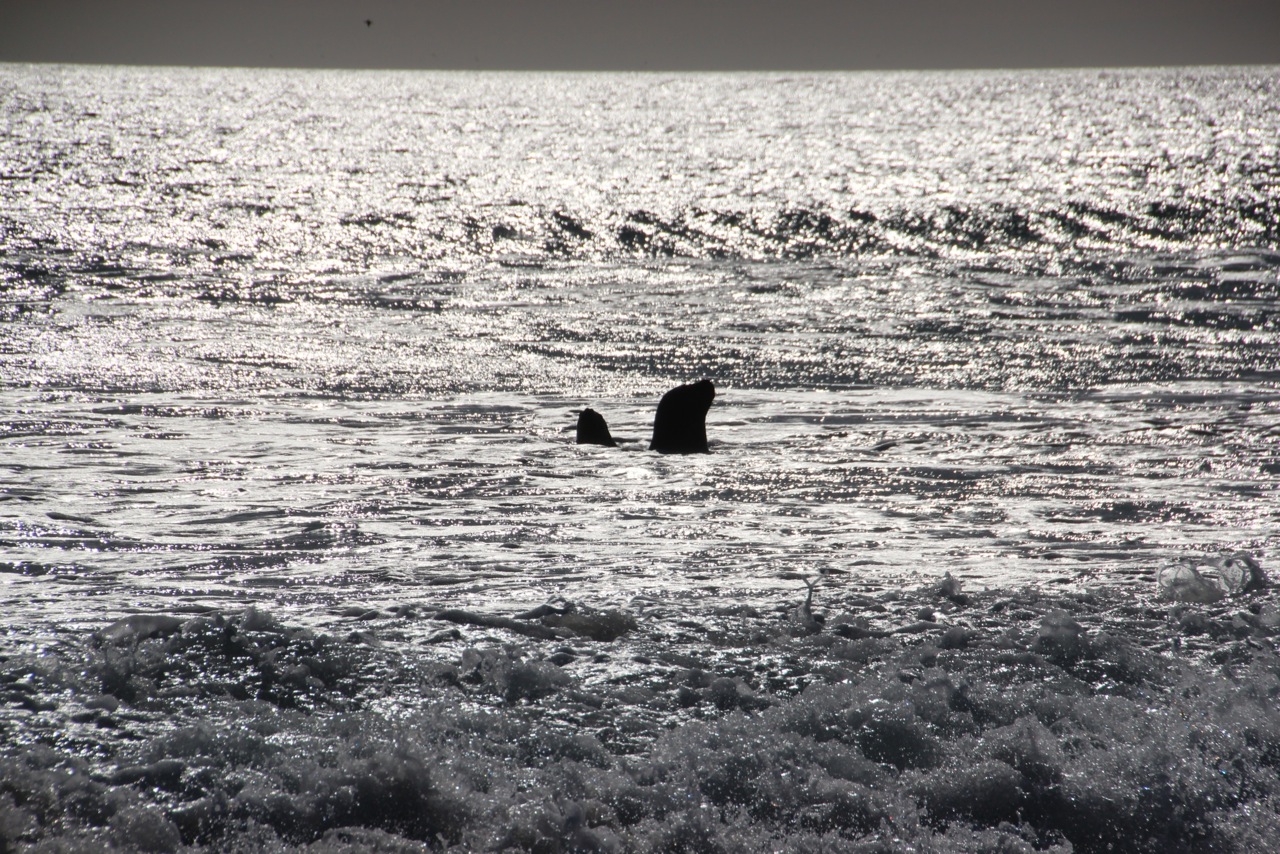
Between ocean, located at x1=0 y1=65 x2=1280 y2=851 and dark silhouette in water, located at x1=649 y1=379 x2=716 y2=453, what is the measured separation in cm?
20

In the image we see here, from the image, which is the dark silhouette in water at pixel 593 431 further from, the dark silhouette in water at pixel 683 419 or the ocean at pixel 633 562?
the dark silhouette in water at pixel 683 419

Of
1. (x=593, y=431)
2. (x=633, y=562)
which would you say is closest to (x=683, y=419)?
(x=593, y=431)

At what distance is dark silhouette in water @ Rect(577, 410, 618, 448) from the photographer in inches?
345

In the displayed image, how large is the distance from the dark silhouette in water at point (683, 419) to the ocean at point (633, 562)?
20 cm

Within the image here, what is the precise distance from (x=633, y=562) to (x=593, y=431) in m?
2.91

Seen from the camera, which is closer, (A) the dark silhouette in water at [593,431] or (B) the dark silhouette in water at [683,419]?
(B) the dark silhouette in water at [683,419]

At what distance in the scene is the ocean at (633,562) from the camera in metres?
3.75

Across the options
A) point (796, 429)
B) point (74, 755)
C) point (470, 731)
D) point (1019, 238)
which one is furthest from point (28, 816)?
point (1019, 238)

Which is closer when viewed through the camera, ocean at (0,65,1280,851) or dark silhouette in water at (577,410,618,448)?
ocean at (0,65,1280,851)

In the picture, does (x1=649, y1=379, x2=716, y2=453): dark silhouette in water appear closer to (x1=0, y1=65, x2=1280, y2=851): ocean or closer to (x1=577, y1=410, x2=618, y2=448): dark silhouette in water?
(x1=0, y1=65, x2=1280, y2=851): ocean

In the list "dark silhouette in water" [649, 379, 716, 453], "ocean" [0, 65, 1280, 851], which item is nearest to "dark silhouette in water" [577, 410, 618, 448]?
"ocean" [0, 65, 1280, 851]

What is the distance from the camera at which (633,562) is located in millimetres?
5961

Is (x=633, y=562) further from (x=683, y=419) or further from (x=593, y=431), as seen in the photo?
(x=593, y=431)

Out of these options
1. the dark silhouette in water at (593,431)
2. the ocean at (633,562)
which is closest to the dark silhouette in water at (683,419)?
the ocean at (633,562)
